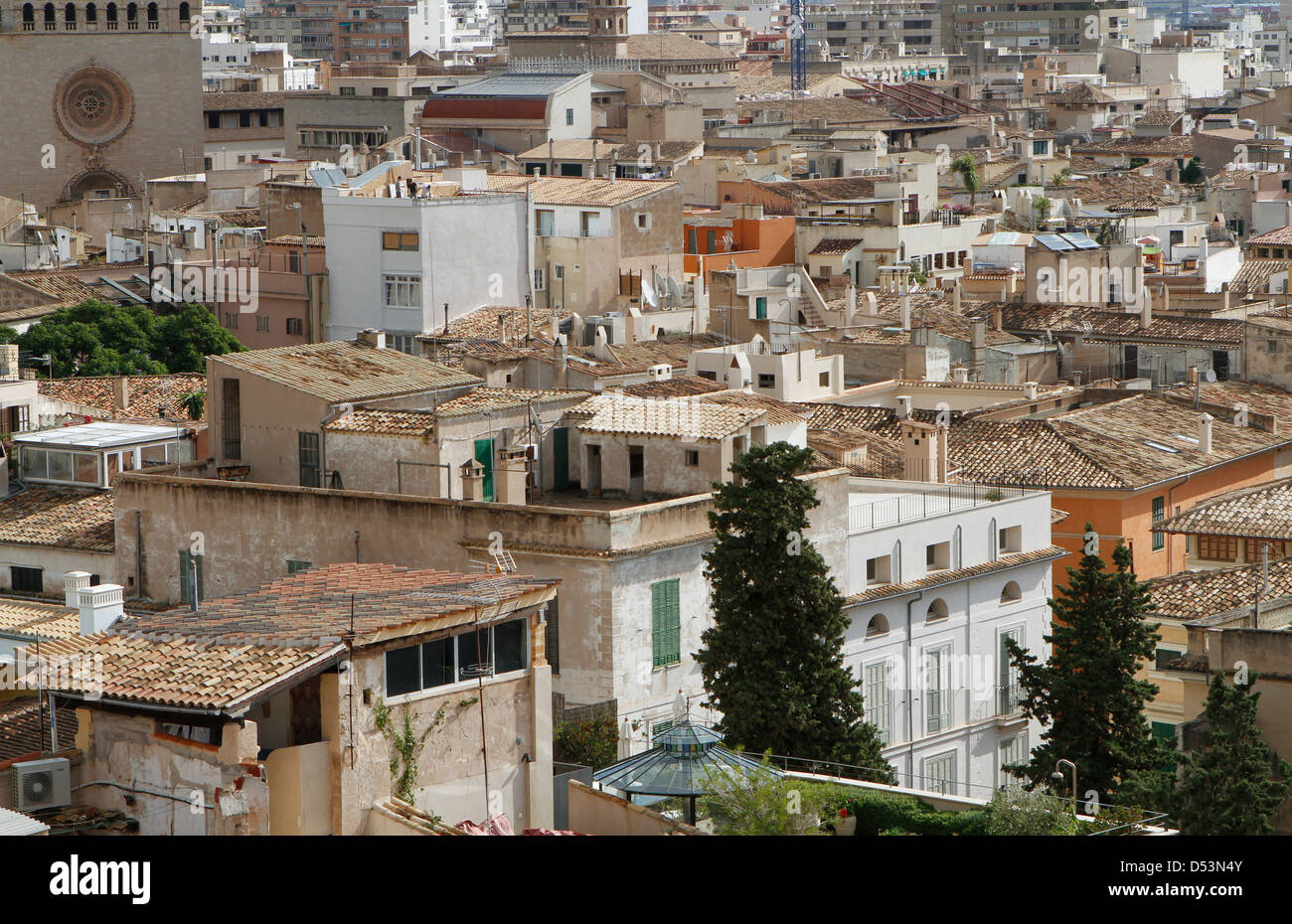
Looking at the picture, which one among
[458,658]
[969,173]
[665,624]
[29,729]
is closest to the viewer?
[458,658]

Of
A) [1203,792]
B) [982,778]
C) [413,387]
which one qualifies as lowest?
[982,778]

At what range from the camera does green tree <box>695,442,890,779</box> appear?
61.0 ft

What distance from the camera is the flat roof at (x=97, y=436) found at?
25.4 m

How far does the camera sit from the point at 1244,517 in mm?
28141

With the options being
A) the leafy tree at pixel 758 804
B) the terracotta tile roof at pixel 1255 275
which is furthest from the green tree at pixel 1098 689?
the terracotta tile roof at pixel 1255 275

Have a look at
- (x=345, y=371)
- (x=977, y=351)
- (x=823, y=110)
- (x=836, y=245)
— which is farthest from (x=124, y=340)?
(x=823, y=110)

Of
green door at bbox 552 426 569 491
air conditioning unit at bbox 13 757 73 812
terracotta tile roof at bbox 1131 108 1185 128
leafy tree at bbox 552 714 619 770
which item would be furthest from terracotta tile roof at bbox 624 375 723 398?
terracotta tile roof at bbox 1131 108 1185 128

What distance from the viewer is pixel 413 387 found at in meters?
24.0

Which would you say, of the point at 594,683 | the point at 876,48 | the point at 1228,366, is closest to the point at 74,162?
the point at 1228,366

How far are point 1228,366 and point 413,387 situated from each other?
68.4ft

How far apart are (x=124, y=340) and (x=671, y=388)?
68.5 feet

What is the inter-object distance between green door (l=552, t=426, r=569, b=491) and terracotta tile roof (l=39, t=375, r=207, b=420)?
39.3 feet

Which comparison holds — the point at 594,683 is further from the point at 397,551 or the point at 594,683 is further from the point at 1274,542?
the point at 1274,542

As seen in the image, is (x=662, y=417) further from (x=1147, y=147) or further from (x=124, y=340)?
(x=1147, y=147)
